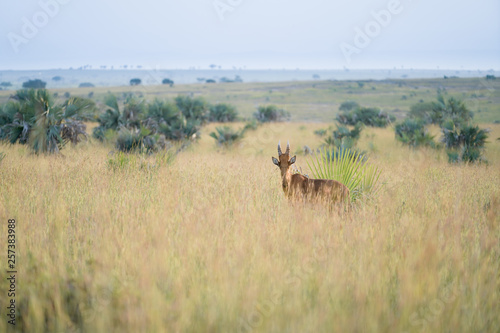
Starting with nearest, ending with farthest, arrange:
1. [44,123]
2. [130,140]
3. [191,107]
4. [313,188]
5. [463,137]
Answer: [313,188], [44,123], [130,140], [463,137], [191,107]

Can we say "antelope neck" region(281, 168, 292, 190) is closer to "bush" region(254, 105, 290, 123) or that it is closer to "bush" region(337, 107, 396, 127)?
"bush" region(337, 107, 396, 127)

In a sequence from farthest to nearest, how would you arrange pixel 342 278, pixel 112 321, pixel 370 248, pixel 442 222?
1. pixel 442 222
2. pixel 370 248
3. pixel 342 278
4. pixel 112 321

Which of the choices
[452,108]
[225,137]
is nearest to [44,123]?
[225,137]

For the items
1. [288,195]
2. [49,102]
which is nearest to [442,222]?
[288,195]

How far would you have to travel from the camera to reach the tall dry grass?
271 cm

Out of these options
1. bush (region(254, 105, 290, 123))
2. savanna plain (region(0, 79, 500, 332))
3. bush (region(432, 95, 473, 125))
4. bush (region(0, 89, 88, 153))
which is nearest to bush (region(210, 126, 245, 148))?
bush (region(0, 89, 88, 153))

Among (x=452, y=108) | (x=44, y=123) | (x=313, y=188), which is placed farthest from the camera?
(x=452, y=108)

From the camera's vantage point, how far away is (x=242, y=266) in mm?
3455

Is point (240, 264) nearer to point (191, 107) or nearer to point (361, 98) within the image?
point (191, 107)

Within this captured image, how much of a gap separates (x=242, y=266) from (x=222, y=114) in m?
26.9

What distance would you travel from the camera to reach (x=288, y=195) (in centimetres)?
538

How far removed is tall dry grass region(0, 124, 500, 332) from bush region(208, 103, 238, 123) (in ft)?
79.2

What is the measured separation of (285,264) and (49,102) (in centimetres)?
1006

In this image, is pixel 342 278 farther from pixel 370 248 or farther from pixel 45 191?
pixel 45 191
